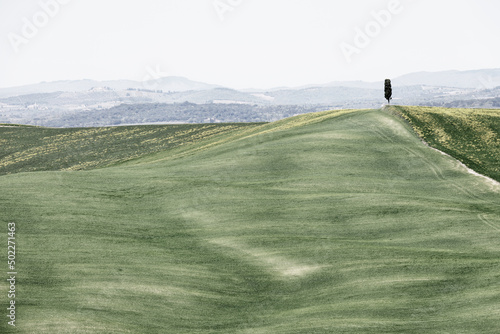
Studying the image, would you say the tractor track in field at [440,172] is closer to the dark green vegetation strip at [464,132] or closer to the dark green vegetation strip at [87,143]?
the dark green vegetation strip at [464,132]

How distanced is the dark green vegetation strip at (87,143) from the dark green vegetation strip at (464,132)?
1604 inches

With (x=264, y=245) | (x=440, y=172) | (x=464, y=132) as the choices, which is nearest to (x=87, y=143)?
(x=464, y=132)

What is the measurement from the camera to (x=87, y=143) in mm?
115875

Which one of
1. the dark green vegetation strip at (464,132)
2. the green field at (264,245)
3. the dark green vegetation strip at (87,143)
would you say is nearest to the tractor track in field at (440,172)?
the green field at (264,245)

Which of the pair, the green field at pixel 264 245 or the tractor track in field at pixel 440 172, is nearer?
the green field at pixel 264 245

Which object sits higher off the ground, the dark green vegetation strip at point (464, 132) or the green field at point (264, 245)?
the dark green vegetation strip at point (464, 132)

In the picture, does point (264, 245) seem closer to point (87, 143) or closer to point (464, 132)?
point (464, 132)

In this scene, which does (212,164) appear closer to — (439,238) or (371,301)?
(439,238)

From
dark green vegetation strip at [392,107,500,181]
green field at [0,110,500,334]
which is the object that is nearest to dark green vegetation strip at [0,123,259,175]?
dark green vegetation strip at [392,107,500,181]

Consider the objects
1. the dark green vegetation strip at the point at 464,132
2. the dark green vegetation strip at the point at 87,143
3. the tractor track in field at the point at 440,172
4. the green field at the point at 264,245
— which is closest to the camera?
the green field at the point at 264,245

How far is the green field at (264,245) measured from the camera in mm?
25734

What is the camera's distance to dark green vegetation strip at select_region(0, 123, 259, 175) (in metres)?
97.6

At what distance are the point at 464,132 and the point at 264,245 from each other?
41.5 metres

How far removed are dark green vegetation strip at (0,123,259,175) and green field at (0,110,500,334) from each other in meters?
42.6
